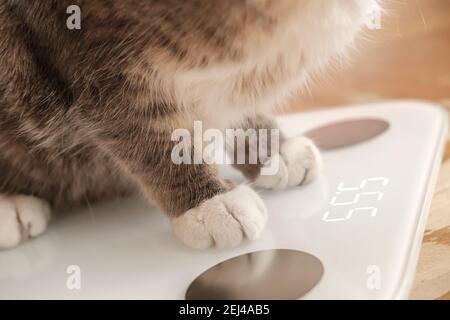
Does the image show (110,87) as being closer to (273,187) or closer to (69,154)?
(69,154)

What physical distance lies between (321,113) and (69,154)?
0.66m

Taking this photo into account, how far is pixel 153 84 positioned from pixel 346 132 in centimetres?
58

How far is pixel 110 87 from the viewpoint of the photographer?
98 cm

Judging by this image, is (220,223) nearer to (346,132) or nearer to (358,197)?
(358,197)

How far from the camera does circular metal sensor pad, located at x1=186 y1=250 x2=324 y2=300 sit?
0.87 metres

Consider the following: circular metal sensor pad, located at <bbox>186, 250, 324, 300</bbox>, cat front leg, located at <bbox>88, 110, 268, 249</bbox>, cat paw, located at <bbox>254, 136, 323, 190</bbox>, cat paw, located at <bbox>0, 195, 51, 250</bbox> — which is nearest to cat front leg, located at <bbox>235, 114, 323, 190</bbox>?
cat paw, located at <bbox>254, 136, 323, 190</bbox>

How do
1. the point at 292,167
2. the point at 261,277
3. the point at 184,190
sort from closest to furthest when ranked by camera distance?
the point at 261,277, the point at 184,190, the point at 292,167

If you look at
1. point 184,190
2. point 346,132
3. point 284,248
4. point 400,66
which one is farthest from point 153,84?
point 400,66

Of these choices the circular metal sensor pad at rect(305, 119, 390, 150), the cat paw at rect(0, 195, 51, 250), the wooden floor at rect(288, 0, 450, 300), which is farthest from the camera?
the wooden floor at rect(288, 0, 450, 300)

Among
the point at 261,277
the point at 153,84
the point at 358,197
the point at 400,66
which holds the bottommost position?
the point at 261,277

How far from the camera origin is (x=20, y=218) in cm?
111

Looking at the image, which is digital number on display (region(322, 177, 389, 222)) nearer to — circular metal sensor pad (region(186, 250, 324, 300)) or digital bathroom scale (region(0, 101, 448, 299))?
digital bathroom scale (region(0, 101, 448, 299))

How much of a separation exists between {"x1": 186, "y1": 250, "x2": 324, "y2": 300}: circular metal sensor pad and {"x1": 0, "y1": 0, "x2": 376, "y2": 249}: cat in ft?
0.19

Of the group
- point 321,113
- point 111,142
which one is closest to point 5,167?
point 111,142
